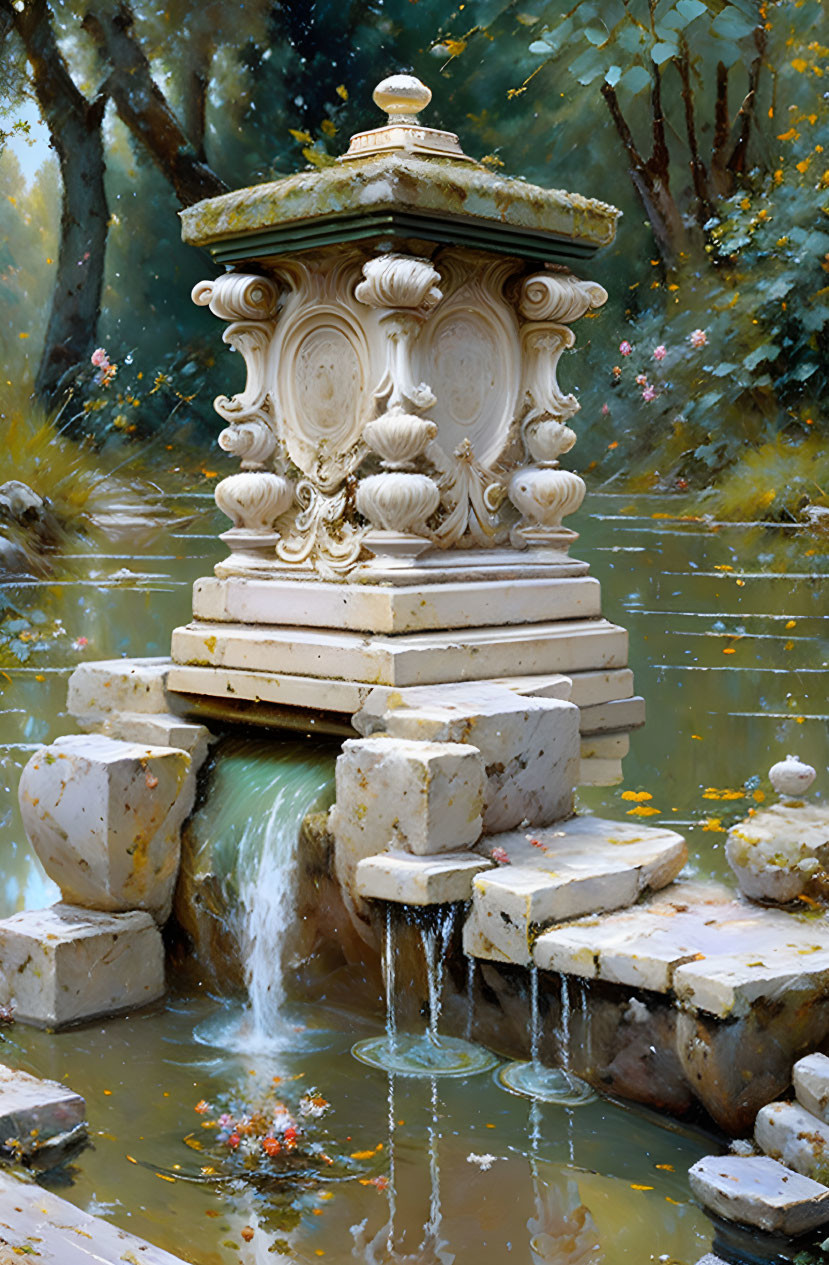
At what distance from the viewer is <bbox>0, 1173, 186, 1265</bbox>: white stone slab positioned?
7.73ft

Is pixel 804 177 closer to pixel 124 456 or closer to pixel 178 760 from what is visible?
pixel 124 456

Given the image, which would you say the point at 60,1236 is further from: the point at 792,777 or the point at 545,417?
the point at 545,417

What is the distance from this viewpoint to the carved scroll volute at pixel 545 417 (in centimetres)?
454

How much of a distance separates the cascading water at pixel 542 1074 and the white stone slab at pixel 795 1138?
0.49 metres

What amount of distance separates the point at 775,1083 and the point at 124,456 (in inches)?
258

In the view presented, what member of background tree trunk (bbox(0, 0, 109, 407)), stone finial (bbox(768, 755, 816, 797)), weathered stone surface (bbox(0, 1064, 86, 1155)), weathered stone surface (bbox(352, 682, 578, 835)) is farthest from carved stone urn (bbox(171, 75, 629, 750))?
background tree trunk (bbox(0, 0, 109, 407))

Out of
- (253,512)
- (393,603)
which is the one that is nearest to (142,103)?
(253,512)

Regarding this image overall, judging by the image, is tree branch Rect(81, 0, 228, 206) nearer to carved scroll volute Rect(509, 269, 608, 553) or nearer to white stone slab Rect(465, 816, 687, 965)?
carved scroll volute Rect(509, 269, 608, 553)

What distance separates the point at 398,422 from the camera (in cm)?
414

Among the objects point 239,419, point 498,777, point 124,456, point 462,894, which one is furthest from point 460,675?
point 124,456

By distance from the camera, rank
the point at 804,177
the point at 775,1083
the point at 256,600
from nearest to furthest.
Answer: the point at 775,1083 → the point at 256,600 → the point at 804,177

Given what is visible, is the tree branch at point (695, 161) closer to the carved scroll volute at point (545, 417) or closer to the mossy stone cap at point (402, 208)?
the mossy stone cap at point (402, 208)

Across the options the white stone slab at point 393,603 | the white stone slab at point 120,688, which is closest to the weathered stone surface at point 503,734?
the white stone slab at point 393,603

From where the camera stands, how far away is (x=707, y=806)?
5812 mm
